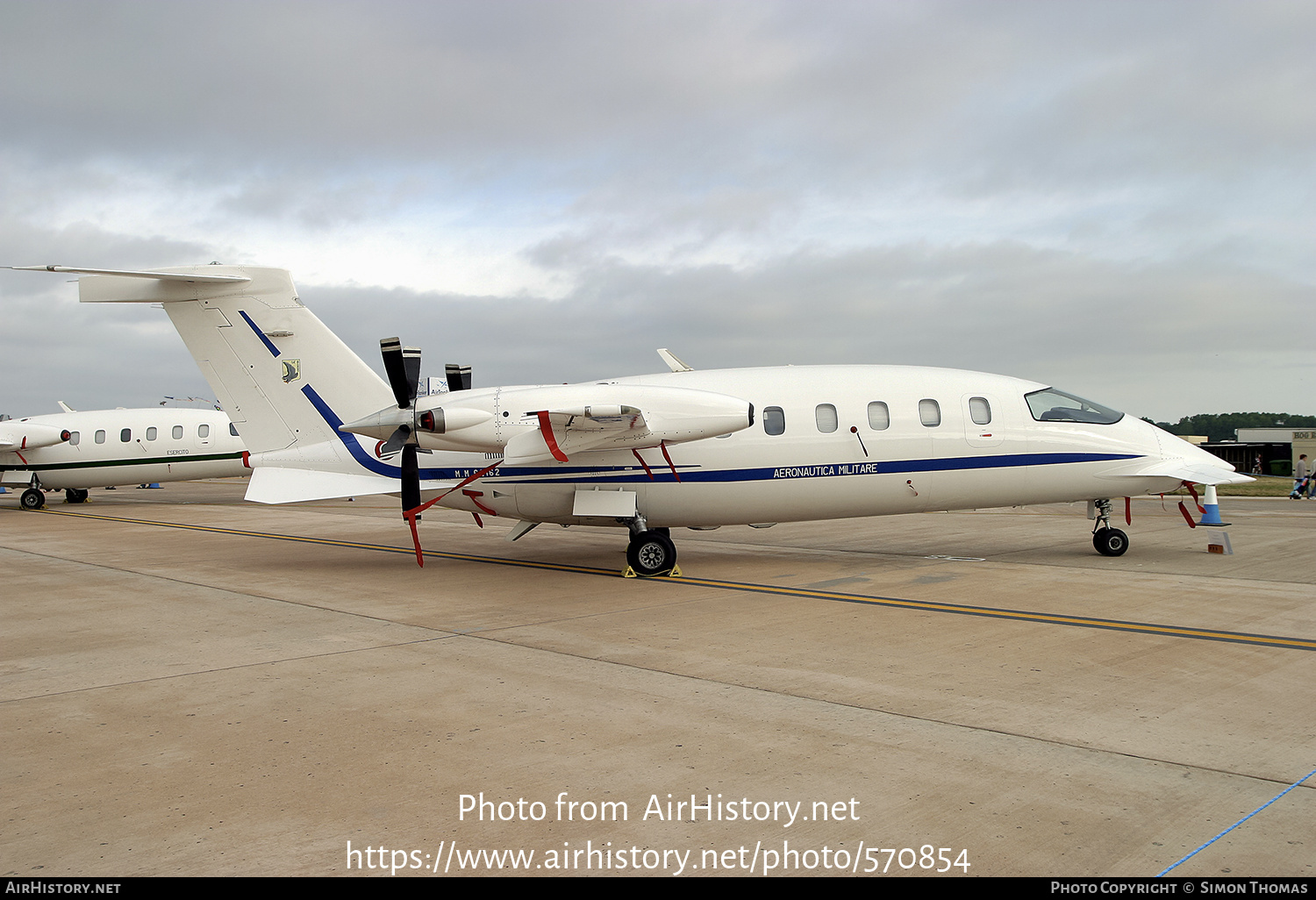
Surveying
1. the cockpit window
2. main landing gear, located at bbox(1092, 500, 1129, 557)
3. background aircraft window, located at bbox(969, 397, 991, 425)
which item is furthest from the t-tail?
main landing gear, located at bbox(1092, 500, 1129, 557)

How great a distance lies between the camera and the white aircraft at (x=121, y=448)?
3097 cm

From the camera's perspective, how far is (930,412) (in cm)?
1447

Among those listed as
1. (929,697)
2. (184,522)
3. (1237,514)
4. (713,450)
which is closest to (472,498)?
(713,450)

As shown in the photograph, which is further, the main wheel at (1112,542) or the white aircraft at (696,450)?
the main wheel at (1112,542)

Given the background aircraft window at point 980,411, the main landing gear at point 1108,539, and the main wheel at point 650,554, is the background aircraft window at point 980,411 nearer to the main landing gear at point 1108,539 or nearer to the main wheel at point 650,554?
the main landing gear at point 1108,539

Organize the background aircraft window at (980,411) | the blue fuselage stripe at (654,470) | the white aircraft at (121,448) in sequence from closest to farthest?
the blue fuselage stripe at (654,470), the background aircraft window at (980,411), the white aircraft at (121,448)

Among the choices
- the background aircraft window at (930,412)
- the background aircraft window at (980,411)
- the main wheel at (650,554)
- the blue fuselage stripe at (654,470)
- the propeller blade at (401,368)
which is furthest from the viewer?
the background aircraft window at (980,411)

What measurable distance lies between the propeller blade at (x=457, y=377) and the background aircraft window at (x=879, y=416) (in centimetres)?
682

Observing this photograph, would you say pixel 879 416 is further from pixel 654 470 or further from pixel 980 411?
pixel 654 470

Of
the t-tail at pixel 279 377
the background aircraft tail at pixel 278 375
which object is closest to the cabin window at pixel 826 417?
the t-tail at pixel 279 377

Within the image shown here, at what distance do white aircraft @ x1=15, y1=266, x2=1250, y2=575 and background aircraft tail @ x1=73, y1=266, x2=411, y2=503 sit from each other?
0.02m

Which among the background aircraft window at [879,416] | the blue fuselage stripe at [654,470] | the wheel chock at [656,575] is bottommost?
the wheel chock at [656,575]

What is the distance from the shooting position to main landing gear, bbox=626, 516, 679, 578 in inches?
545
